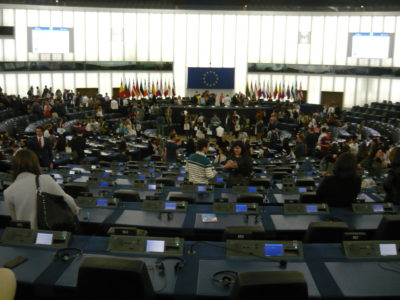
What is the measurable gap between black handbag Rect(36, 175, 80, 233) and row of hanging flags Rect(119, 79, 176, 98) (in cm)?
2215

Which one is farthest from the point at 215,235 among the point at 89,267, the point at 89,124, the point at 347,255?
the point at 89,124

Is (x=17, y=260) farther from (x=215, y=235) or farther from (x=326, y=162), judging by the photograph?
(x=326, y=162)

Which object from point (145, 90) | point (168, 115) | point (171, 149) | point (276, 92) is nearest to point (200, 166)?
point (171, 149)

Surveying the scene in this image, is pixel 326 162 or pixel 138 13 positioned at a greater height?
pixel 138 13

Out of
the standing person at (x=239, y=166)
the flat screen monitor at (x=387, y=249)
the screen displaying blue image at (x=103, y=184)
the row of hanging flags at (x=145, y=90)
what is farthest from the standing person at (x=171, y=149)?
the row of hanging flags at (x=145, y=90)

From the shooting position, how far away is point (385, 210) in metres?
5.43

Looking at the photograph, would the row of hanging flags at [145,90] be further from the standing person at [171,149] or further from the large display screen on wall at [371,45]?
the standing person at [171,149]

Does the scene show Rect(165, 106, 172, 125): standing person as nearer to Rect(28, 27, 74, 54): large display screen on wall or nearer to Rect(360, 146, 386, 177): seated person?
Rect(28, 27, 74, 54): large display screen on wall

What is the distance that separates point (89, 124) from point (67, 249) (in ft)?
47.3

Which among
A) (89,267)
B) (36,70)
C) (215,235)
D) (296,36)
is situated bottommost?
(215,235)

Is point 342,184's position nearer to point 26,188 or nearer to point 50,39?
point 26,188

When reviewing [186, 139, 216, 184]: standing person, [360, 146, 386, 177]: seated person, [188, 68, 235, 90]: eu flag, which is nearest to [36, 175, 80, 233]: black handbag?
[186, 139, 216, 184]: standing person

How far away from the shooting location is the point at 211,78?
28.8 metres

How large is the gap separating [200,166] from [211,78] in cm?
2229
